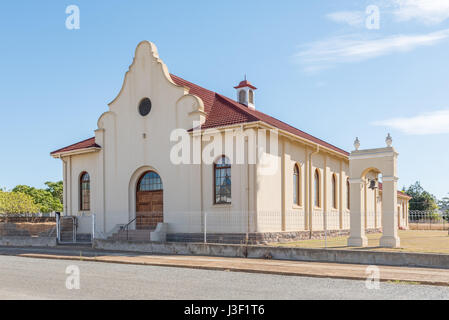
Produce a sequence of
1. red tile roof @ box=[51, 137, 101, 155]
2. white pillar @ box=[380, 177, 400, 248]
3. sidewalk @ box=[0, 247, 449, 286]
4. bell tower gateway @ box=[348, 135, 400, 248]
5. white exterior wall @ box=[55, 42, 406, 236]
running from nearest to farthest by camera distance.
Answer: sidewalk @ box=[0, 247, 449, 286]
white pillar @ box=[380, 177, 400, 248]
bell tower gateway @ box=[348, 135, 400, 248]
white exterior wall @ box=[55, 42, 406, 236]
red tile roof @ box=[51, 137, 101, 155]

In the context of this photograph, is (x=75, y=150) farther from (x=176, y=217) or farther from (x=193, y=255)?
(x=193, y=255)

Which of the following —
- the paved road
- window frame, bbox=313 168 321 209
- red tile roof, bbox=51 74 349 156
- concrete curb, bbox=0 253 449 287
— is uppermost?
red tile roof, bbox=51 74 349 156

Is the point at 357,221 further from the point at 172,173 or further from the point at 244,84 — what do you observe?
the point at 244,84

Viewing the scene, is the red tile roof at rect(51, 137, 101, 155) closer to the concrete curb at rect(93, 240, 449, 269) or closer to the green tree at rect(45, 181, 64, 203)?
the concrete curb at rect(93, 240, 449, 269)

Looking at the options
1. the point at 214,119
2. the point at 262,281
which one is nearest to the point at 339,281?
the point at 262,281

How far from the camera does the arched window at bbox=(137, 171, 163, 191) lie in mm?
21500

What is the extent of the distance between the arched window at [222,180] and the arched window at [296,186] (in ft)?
13.4

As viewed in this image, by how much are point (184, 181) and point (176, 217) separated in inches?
63.9

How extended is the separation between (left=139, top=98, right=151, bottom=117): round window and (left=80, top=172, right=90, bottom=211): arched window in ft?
16.8

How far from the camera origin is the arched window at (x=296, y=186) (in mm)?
22000

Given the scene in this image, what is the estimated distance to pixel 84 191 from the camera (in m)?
24.6

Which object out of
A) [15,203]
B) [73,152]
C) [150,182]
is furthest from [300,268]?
[15,203]

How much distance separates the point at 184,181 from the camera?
20156 mm

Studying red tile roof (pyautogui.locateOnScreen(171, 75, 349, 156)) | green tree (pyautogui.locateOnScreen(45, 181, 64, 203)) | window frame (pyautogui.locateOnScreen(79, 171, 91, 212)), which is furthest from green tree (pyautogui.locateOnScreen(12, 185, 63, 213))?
red tile roof (pyautogui.locateOnScreen(171, 75, 349, 156))
